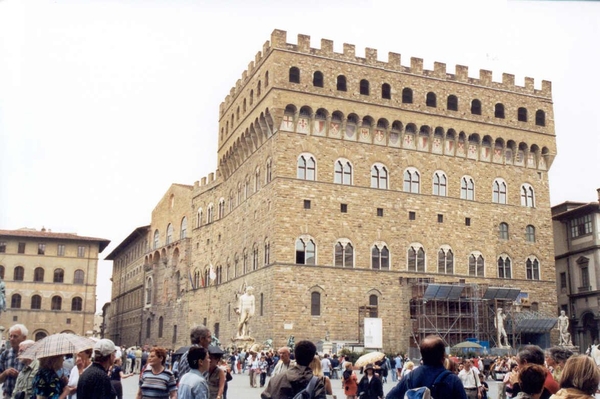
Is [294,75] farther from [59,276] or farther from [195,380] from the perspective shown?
[59,276]

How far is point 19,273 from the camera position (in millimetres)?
55125

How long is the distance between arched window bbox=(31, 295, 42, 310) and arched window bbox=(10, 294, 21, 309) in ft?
3.20

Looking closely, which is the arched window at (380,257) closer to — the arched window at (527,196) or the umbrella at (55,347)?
the arched window at (527,196)

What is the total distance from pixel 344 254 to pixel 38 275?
106 feet

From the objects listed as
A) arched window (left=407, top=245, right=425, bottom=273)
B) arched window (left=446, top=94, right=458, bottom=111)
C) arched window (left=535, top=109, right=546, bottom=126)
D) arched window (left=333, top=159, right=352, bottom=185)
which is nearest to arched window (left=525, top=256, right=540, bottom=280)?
arched window (left=407, top=245, right=425, bottom=273)

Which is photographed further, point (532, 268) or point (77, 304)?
point (77, 304)

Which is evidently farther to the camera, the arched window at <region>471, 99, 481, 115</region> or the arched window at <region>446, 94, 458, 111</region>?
the arched window at <region>471, 99, 481, 115</region>

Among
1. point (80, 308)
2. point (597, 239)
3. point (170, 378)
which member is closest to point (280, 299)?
point (597, 239)

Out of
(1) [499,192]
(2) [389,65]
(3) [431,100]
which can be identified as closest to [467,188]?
(1) [499,192]

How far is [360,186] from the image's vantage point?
34812 mm

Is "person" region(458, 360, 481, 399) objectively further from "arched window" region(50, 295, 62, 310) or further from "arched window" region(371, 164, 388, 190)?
"arched window" region(50, 295, 62, 310)

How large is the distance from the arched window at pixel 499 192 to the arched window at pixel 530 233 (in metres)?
2.10

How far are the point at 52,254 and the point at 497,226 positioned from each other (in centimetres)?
3626

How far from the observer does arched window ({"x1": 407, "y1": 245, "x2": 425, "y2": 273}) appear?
35.1m
